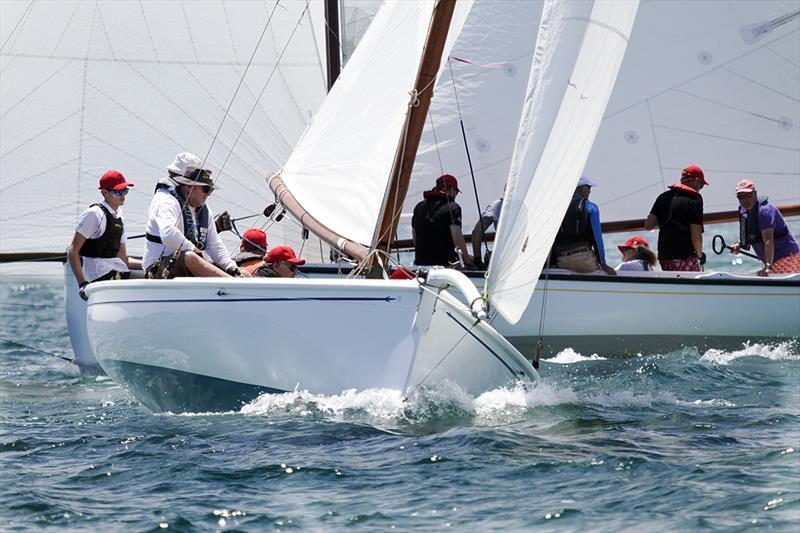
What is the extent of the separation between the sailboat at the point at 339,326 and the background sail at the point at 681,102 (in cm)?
481

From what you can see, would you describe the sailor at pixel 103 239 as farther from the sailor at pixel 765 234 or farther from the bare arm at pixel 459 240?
the sailor at pixel 765 234

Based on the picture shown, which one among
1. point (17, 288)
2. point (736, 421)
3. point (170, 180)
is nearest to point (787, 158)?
point (736, 421)

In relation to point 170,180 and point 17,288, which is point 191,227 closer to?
point 170,180

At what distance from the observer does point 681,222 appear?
37.6ft

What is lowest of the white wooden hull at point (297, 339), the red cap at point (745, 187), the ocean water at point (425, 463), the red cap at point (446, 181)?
the ocean water at point (425, 463)

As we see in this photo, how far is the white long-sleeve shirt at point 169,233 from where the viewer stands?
27.0 feet

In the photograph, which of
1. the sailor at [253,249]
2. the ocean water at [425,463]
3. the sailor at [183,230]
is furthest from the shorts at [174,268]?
the sailor at [253,249]

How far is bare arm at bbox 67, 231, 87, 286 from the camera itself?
30.6 ft

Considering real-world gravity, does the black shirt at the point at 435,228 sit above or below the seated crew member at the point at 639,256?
above

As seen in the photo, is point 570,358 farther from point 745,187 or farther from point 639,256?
point 745,187

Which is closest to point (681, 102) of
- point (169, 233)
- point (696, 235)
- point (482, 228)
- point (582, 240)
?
point (696, 235)

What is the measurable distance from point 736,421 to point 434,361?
69.6 inches

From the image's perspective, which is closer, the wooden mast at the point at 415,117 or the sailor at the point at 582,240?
the wooden mast at the point at 415,117

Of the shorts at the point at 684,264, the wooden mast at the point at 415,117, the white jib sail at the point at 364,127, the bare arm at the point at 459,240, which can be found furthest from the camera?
the shorts at the point at 684,264
